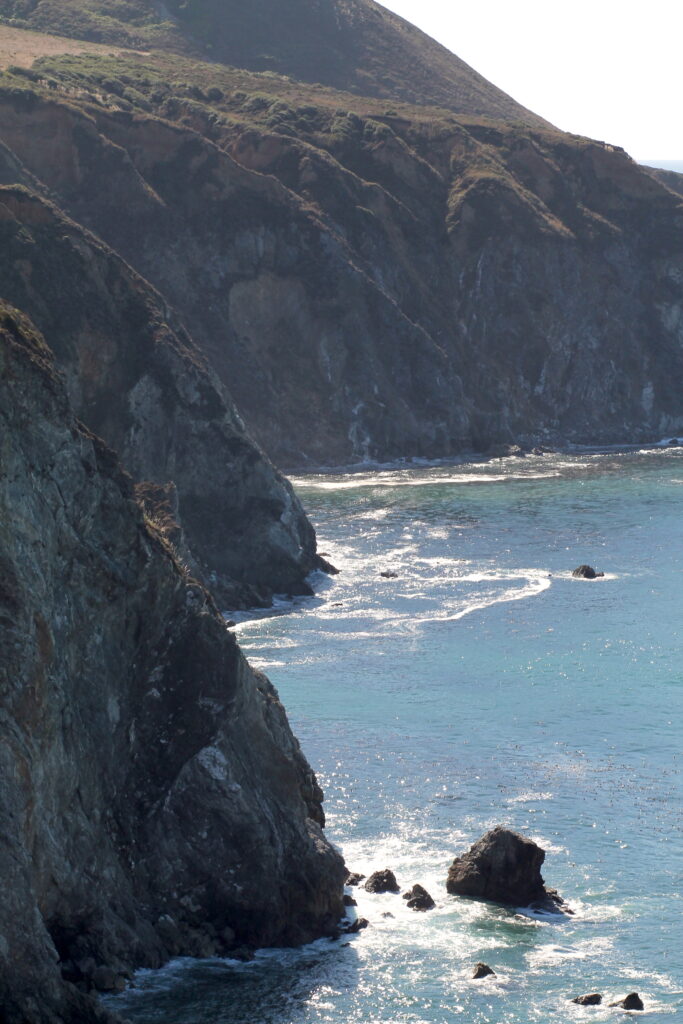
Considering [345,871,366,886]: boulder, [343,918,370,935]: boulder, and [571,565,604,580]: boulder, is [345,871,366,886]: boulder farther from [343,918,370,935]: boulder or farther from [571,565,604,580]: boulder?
[571,565,604,580]: boulder

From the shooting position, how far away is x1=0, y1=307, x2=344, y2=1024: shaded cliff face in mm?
38688

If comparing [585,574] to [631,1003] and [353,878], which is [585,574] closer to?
[353,878]

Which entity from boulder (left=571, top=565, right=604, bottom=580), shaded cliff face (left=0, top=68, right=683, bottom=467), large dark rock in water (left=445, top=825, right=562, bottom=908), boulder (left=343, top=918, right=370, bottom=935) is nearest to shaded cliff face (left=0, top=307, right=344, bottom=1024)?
boulder (left=343, top=918, right=370, bottom=935)

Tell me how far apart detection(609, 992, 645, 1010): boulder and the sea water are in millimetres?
261

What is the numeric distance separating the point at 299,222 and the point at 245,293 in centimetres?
962

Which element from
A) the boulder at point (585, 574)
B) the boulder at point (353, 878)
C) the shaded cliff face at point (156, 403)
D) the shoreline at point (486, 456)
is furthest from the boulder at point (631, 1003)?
the shoreline at point (486, 456)

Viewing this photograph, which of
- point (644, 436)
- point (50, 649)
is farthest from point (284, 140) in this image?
point (50, 649)

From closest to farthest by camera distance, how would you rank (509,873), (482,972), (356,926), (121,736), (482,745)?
(482,972), (121,736), (356,926), (509,873), (482,745)

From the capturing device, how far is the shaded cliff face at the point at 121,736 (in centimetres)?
3869

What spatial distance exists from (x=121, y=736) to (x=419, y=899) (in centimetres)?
1057

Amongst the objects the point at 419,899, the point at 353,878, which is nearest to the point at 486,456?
the point at 353,878

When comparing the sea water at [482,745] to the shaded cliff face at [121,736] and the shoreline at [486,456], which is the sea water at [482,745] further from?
the shoreline at [486,456]

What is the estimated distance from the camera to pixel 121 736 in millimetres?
43750

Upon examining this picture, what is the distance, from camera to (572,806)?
56.2 metres
